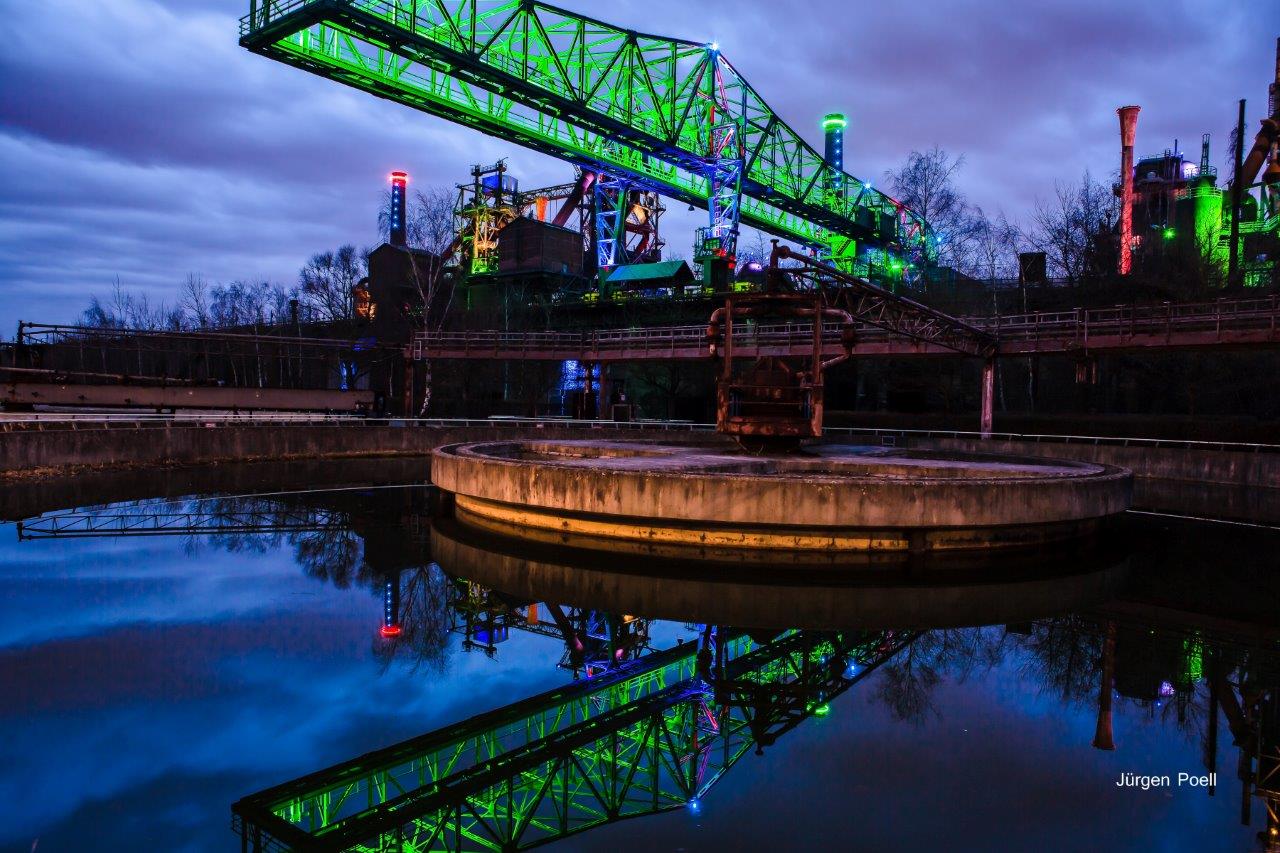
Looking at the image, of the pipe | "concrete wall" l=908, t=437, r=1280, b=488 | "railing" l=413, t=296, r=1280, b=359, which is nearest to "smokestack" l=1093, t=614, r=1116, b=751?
"concrete wall" l=908, t=437, r=1280, b=488

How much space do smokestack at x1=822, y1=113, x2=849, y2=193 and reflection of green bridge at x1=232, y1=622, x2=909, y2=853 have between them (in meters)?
78.6

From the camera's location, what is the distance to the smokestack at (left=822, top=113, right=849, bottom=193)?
80.2 meters

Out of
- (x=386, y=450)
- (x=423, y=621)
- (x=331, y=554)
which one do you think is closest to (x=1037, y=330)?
(x=386, y=450)

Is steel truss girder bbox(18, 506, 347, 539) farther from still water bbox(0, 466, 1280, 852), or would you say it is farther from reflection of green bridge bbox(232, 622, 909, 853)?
reflection of green bridge bbox(232, 622, 909, 853)

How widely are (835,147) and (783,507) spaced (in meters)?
83.9

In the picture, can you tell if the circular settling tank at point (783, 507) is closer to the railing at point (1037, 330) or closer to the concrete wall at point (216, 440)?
the concrete wall at point (216, 440)

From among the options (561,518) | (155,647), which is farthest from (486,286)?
(155,647)

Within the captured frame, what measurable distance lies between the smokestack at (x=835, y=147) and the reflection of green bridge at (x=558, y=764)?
78.6 meters

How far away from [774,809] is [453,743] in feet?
7.52

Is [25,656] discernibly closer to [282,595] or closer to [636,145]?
[282,595]

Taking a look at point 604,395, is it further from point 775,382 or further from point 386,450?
point 775,382

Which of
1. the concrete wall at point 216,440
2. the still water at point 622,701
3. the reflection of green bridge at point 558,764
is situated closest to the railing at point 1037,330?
the concrete wall at point 216,440

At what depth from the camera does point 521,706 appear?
659 centimetres

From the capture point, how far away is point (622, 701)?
676 centimetres
